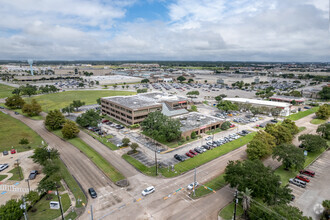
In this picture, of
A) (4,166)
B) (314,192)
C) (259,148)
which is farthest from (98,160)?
(314,192)


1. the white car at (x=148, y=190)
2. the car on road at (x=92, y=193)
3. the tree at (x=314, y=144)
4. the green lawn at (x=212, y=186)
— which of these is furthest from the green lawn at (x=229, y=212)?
the tree at (x=314, y=144)

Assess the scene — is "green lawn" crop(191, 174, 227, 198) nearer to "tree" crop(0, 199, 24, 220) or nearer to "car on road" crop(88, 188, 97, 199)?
"car on road" crop(88, 188, 97, 199)

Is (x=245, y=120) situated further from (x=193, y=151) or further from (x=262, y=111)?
(x=193, y=151)

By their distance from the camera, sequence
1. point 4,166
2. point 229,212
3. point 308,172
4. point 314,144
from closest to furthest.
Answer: point 229,212, point 308,172, point 4,166, point 314,144

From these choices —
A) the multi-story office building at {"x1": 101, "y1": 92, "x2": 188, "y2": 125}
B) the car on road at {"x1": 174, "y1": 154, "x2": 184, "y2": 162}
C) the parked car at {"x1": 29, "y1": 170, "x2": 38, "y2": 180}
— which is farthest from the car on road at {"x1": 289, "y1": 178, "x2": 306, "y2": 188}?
the parked car at {"x1": 29, "y1": 170, "x2": 38, "y2": 180}

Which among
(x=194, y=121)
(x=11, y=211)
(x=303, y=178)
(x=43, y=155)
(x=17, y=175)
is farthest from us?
(x=194, y=121)

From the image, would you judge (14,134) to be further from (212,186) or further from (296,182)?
(296,182)
